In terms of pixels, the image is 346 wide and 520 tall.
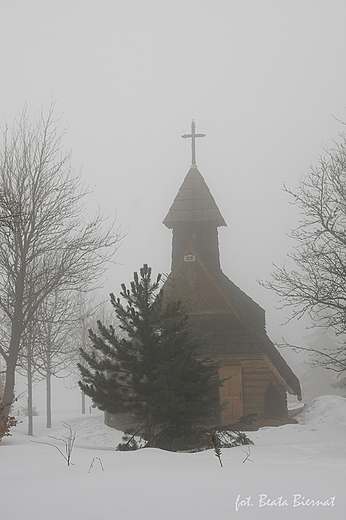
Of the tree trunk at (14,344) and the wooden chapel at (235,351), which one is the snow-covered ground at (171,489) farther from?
the wooden chapel at (235,351)

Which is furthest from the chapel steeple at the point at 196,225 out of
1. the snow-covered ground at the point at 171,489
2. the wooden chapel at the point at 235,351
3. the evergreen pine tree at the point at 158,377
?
the snow-covered ground at the point at 171,489

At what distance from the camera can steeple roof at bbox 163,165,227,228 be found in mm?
24281

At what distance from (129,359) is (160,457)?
2995 millimetres

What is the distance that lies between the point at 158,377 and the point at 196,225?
614 inches

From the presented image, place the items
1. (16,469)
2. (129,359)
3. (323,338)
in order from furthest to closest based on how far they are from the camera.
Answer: (323,338) < (129,359) < (16,469)

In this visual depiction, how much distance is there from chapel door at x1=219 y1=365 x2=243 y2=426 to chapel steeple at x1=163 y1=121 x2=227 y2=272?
6.30 metres

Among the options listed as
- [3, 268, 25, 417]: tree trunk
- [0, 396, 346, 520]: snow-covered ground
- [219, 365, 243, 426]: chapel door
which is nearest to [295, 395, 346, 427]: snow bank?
[219, 365, 243, 426]: chapel door

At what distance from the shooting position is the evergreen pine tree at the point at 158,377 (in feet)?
30.7

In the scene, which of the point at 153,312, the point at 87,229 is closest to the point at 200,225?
the point at 87,229

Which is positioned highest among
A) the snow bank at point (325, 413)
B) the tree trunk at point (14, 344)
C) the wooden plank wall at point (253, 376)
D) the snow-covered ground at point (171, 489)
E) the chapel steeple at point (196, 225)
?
the chapel steeple at point (196, 225)

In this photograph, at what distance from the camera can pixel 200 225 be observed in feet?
80.4

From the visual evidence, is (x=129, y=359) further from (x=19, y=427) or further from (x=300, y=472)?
(x=19, y=427)

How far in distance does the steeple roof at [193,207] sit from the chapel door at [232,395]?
8.20 meters

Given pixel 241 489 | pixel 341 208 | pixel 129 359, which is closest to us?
pixel 241 489
